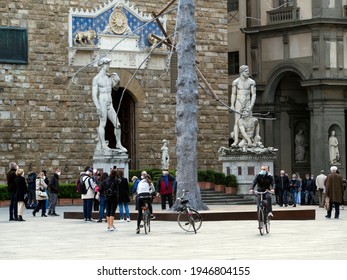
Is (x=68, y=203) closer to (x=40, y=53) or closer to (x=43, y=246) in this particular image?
(x=40, y=53)

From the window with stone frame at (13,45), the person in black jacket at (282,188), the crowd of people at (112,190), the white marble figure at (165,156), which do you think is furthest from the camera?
the white marble figure at (165,156)

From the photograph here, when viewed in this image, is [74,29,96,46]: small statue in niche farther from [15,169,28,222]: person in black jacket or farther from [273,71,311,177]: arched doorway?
[273,71,311,177]: arched doorway

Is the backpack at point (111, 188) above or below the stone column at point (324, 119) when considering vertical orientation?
below

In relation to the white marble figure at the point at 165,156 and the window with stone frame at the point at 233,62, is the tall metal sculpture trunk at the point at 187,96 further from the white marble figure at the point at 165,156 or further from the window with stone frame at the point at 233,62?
the window with stone frame at the point at 233,62

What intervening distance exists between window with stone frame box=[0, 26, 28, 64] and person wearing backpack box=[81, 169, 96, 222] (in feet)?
35.5

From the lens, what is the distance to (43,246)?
870 inches

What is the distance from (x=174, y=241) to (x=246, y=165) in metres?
19.8

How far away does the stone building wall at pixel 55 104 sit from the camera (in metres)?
41.1

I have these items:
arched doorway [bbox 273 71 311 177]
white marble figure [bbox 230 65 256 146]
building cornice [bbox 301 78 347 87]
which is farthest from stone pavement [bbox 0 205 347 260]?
arched doorway [bbox 273 71 311 177]

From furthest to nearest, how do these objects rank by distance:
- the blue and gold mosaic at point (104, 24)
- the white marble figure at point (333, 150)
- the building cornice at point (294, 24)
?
the building cornice at point (294, 24)
the white marble figure at point (333, 150)
the blue and gold mosaic at point (104, 24)

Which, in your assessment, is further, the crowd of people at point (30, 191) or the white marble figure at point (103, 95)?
the white marble figure at point (103, 95)

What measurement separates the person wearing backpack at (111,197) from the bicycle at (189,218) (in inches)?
65.6

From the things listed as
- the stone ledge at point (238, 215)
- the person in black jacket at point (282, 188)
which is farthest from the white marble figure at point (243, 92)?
the stone ledge at point (238, 215)

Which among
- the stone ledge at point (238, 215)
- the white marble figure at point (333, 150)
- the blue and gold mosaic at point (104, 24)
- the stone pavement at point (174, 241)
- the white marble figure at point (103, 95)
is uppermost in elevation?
the blue and gold mosaic at point (104, 24)
